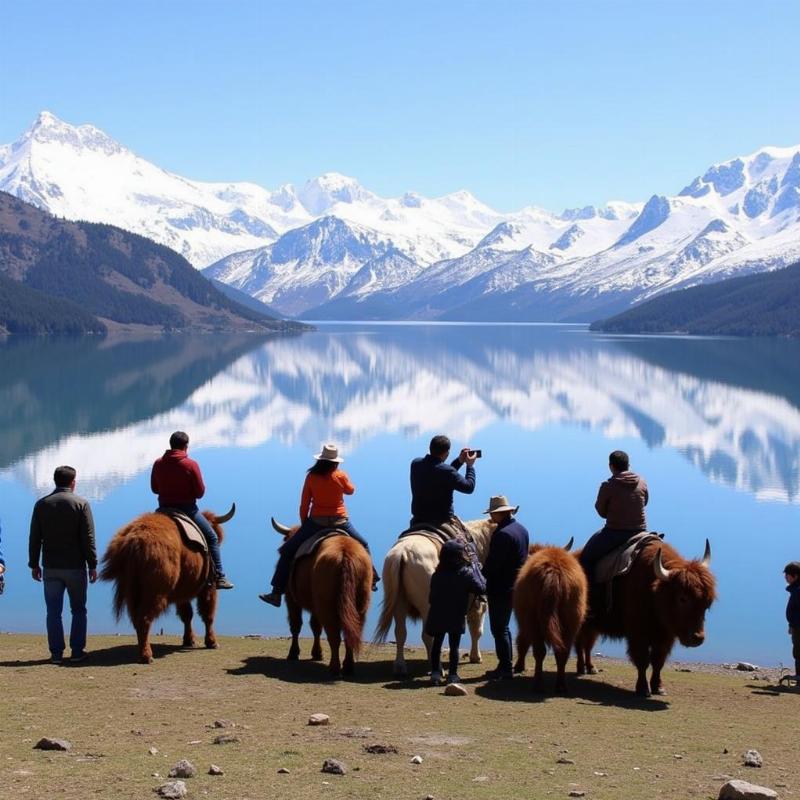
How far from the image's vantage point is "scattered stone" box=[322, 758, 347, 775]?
37.2 feet

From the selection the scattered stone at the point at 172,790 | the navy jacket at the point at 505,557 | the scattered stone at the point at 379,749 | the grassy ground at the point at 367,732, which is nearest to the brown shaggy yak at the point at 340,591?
the grassy ground at the point at 367,732

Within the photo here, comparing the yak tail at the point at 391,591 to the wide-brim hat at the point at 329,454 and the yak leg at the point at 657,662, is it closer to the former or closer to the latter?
the wide-brim hat at the point at 329,454

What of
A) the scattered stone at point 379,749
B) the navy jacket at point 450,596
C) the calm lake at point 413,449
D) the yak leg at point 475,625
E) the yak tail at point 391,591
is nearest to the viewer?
the scattered stone at point 379,749

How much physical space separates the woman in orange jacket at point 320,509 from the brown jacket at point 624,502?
344 cm

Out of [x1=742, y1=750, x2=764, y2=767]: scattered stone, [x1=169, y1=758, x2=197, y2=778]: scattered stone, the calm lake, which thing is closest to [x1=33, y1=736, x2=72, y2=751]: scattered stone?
[x1=169, y1=758, x2=197, y2=778]: scattered stone

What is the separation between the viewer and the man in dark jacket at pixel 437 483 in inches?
688

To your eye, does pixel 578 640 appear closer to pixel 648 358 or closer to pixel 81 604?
pixel 81 604

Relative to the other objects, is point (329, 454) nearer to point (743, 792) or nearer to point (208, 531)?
point (208, 531)

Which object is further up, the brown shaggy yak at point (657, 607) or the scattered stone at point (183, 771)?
the brown shaggy yak at point (657, 607)

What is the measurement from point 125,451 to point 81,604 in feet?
165

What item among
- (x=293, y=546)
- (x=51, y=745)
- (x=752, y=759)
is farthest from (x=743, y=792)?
(x=293, y=546)

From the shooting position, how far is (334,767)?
1137 centimetres

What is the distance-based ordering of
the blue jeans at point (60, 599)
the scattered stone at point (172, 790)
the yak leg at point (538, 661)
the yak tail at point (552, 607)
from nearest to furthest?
the scattered stone at point (172, 790) < the yak tail at point (552, 607) < the yak leg at point (538, 661) < the blue jeans at point (60, 599)

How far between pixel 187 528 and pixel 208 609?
1826 mm
